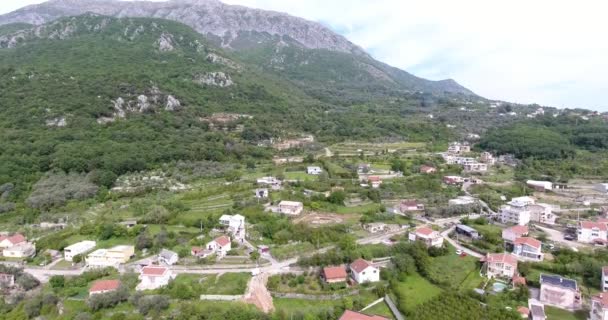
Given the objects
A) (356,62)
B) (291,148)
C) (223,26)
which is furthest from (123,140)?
(223,26)

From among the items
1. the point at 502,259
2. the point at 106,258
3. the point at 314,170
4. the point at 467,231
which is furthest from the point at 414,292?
the point at 314,170

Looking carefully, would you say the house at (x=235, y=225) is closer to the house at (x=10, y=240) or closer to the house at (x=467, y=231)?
the house at (x=10, y=240)

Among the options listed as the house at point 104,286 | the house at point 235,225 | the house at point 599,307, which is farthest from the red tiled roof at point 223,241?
the house at point 599,307

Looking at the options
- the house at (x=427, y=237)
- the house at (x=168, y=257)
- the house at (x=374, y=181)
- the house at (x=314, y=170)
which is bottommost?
the house at (x=427, y=237)

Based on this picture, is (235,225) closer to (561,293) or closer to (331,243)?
(331,243)

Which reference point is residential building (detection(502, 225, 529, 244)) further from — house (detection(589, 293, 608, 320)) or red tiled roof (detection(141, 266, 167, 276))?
red tiled roof (detection(141, 266, 167, 276))
